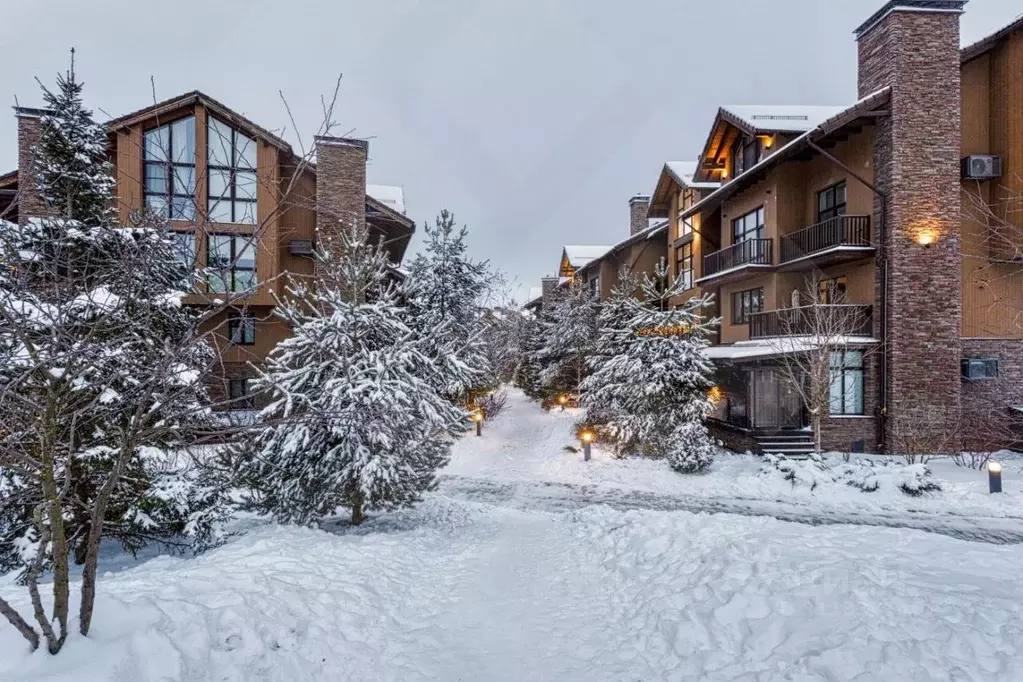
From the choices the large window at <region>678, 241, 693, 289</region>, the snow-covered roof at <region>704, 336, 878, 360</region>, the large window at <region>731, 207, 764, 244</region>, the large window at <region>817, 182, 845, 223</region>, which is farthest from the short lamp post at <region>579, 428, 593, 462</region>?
the large window at <region>678, 241, 693, 289</region>

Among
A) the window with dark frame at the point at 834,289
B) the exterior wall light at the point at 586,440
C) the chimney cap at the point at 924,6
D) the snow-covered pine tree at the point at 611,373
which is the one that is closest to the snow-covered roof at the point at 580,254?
the snow-covered pine tree at the point at 611,373

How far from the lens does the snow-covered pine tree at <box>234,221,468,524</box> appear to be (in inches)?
355

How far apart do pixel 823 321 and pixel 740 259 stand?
6.30 meters

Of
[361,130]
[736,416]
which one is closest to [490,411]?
[736,416]

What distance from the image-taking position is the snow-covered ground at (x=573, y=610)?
4137 millimetres

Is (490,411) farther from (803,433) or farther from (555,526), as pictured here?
(555,526)

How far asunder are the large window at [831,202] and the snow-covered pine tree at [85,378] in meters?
20.1

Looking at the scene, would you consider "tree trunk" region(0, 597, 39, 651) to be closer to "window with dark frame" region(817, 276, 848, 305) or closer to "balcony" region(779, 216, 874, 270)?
"balcony" region(779, 216, 874, 270)

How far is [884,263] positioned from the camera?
16.5m

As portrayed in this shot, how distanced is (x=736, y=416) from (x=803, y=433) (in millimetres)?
2869

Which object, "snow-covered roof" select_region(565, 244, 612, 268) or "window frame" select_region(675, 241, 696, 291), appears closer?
"window frame" select_region(675, 241, 696, 291)

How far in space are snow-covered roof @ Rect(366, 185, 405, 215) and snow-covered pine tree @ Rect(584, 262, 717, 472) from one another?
15.2 m

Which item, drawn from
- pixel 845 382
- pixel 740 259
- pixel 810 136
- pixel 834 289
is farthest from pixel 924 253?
pixel 740 259

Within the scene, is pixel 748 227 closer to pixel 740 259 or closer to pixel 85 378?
pixel 740 259
